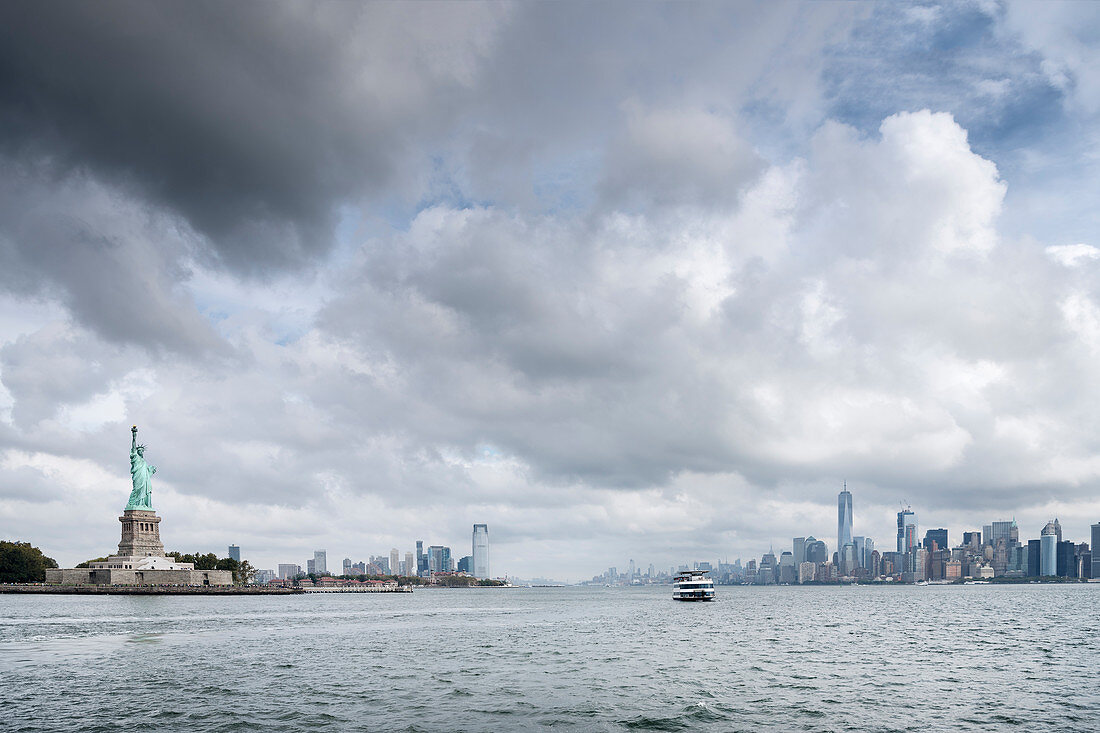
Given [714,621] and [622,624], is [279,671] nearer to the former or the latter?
[622,624]

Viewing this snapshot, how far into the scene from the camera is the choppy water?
40.7m

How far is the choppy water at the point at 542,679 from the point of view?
40.7 metres

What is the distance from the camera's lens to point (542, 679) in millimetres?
53969

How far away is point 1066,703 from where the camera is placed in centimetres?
4625

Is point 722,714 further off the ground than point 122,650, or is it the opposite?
point 722,714

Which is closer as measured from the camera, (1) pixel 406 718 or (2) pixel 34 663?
(1) pixel 406 718

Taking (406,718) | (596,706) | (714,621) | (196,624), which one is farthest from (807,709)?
(196,624)

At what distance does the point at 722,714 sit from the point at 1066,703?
22112 mm

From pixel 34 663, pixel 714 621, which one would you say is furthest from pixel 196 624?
pixel 714 621

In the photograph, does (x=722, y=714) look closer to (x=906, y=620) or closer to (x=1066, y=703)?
(x=1066, y=703)

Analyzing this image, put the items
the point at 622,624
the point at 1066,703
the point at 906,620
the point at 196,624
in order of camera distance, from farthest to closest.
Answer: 1. the point at 906,620
2. the point at 622,624
3. the point at 196,624
4. the point at 1066,703

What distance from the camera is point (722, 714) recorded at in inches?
1666

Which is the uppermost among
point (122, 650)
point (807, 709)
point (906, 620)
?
point (807, 709)

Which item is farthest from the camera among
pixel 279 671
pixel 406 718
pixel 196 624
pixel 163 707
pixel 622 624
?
pixel 622 624
